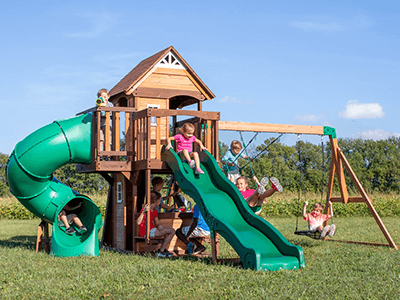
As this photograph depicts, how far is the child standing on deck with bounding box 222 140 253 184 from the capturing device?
11.8 metres

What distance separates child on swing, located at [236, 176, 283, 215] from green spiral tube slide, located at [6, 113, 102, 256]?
A: 10.2 feet

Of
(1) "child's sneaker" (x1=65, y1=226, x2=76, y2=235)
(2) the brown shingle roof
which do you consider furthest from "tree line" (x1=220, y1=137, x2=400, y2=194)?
(1) "child's sneaker" (x1=65, y1=226, x2=76, y2=235)

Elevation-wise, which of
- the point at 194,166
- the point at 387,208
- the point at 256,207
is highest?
the point at 194,166

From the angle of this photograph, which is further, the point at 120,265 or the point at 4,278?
the point at 120,265

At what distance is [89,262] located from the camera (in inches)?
370

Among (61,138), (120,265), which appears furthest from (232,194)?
(61,138)

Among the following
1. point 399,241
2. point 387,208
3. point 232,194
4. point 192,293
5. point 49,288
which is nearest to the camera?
point 192,293

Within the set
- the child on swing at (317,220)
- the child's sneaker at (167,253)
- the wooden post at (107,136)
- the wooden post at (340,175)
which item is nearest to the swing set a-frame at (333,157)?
the wooden post at (340,175)

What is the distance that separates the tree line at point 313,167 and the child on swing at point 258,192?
2813 centimetres

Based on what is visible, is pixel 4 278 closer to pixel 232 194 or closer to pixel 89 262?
pixel 89 262

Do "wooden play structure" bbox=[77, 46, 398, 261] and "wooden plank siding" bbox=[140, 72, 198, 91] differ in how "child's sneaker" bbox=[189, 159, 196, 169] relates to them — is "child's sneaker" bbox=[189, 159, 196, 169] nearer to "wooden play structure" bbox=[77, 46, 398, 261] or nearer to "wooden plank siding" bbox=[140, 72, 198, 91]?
"wooden play structure" bbox=[77, 46, 398, 261]

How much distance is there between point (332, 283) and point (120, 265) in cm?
358

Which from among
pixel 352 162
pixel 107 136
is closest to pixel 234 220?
pixel 107 136

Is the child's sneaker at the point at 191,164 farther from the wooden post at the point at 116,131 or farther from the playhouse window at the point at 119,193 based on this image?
the playhouse window at the point at 119,193
